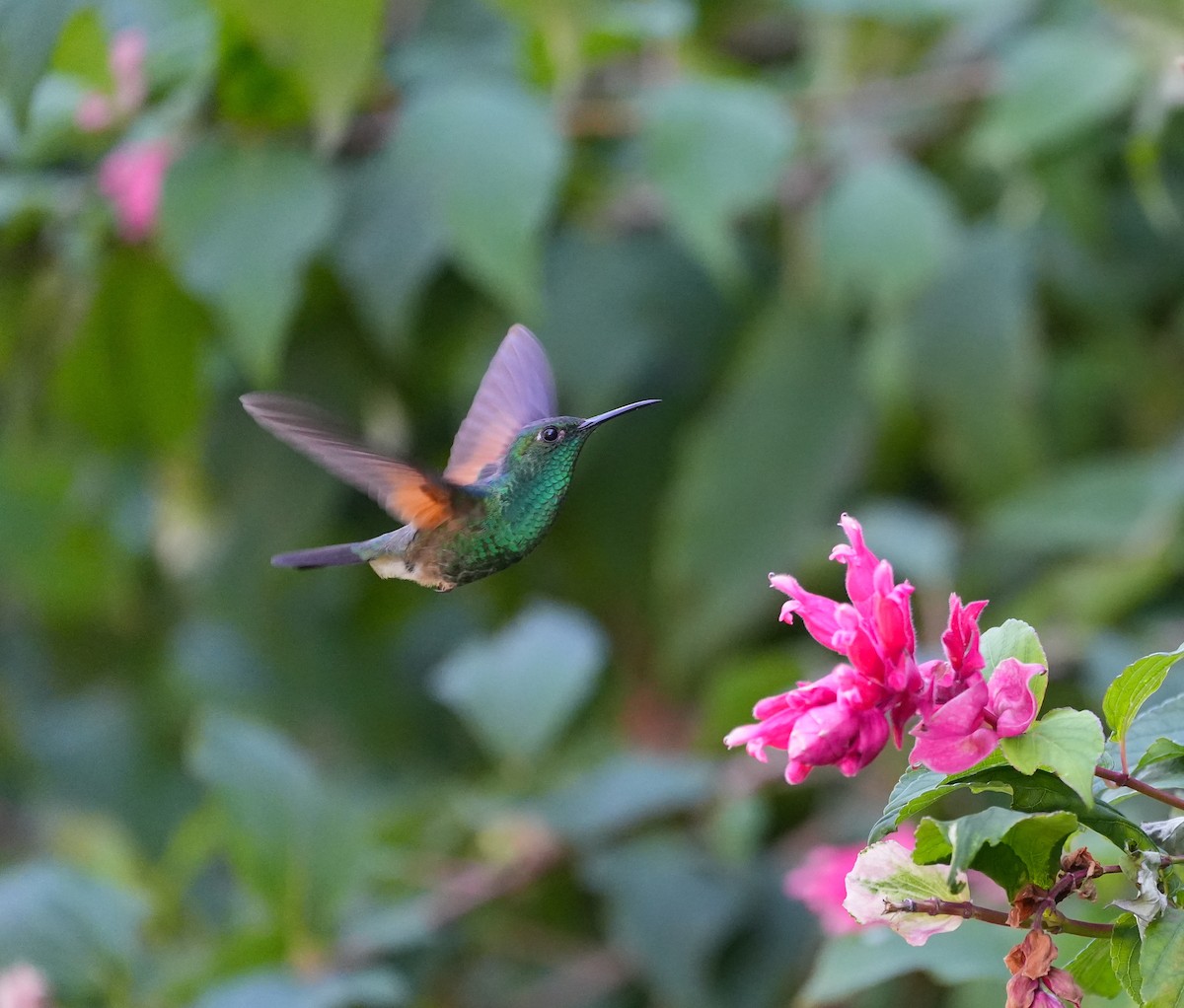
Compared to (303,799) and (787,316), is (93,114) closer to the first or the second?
(303,799)

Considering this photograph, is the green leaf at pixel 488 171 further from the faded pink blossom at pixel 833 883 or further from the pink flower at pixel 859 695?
the pink flower at pixel 859 695

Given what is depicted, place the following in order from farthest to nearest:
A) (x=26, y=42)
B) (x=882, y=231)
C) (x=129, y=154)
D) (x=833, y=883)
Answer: (x=882, y=231), (x=129, y=154), (x=833, y=883), (x=26, y=42)

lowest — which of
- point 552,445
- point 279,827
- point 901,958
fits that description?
point 279,827

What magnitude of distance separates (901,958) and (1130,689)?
28 cm

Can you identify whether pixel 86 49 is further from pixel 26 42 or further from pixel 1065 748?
pixel 1065 748

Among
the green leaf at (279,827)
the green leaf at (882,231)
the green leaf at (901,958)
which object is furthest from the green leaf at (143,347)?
the green leaf at (901,958)

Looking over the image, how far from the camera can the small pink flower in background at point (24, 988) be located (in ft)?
3.19

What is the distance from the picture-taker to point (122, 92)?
1.08 m

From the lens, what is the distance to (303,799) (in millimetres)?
1108

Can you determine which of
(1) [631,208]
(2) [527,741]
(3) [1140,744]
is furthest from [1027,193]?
(3) [1140,744]

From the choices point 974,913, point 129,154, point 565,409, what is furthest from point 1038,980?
point 565,409

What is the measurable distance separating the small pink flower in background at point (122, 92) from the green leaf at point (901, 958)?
30.5 inches

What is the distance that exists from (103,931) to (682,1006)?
53cm

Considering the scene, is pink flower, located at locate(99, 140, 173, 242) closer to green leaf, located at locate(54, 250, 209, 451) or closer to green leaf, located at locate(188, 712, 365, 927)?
green leaf, located at locate(54, 250, 209, 451)
